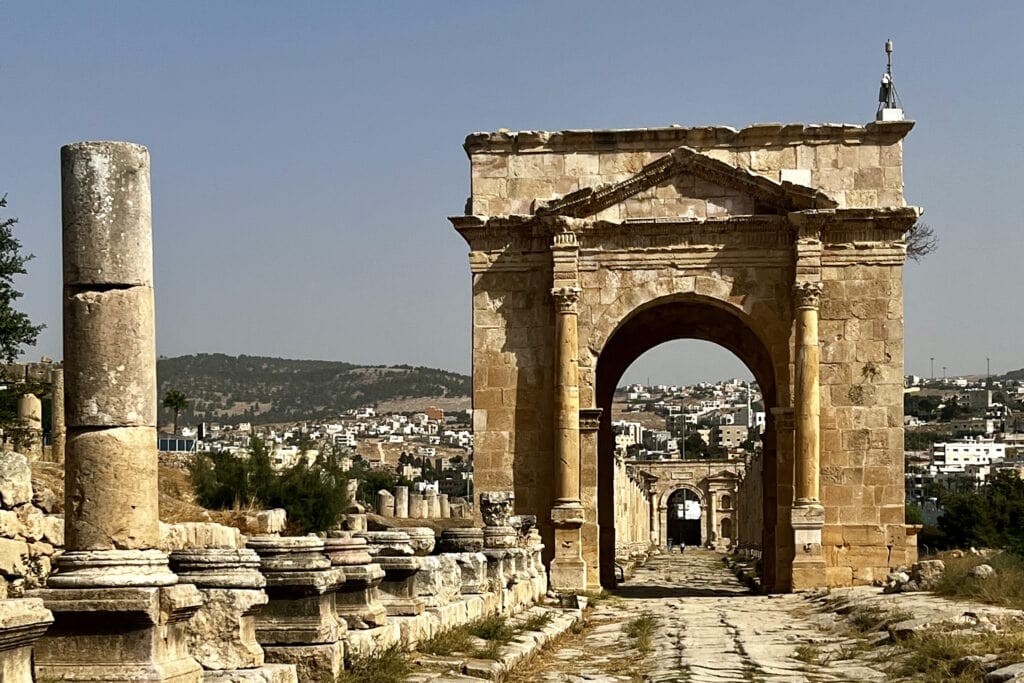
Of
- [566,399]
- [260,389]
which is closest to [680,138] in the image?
[566,399]

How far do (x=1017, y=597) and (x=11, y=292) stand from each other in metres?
18.9

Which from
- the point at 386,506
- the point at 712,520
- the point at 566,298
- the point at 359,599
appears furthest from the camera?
the point at 712,520

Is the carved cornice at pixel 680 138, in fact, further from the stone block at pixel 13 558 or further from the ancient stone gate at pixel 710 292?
the stone block at pixel 13 558

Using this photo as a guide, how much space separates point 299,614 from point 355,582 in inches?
49.6

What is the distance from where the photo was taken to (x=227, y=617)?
8.49m

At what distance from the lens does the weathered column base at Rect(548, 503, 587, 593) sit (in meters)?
25.6

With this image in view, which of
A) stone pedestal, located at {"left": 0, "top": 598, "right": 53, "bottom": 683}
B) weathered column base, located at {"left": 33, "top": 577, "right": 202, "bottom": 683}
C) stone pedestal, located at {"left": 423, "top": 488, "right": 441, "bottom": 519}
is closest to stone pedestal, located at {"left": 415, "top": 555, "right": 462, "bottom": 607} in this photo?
weathered column base, located at {"left": 33, "top": 577, "right": 202, "bottom": 683}

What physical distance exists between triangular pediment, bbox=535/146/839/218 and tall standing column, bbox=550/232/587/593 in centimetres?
57

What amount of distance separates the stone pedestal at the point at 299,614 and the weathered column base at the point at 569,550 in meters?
16.1

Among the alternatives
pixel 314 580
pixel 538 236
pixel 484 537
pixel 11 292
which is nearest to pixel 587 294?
pixel 538 236

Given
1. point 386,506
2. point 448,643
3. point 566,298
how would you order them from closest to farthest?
point 448,643 < point 566,298 < point 386,506

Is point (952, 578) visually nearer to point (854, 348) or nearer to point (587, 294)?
point (854, 348)

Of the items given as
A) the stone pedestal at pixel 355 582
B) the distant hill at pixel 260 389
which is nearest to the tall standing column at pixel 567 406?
the stone pedestal at pixel 355 582

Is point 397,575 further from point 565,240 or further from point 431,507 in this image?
point 431,507
